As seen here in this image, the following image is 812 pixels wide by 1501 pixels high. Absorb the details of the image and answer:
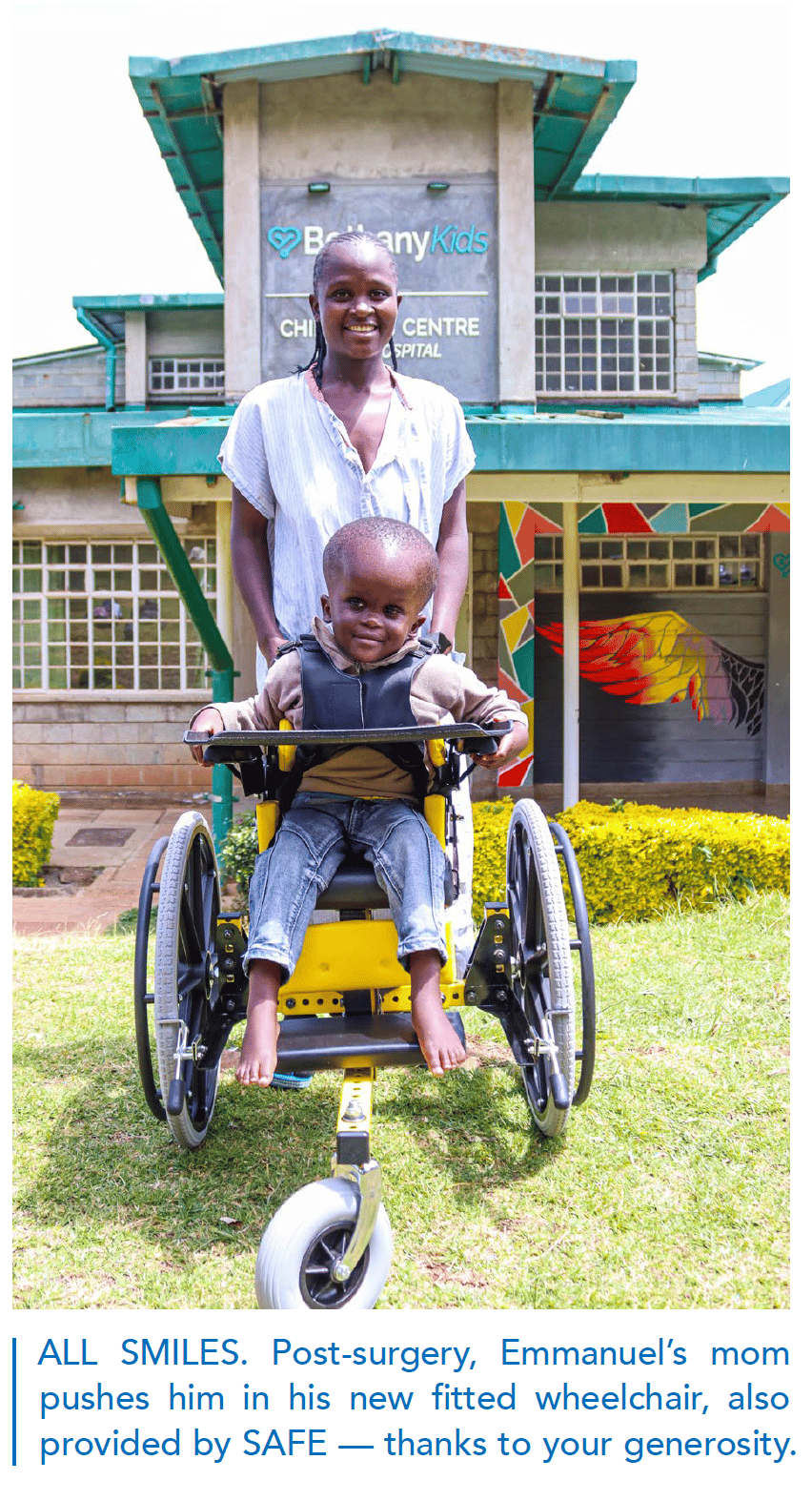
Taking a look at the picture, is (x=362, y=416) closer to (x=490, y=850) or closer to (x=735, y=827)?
(x=490, y=850)

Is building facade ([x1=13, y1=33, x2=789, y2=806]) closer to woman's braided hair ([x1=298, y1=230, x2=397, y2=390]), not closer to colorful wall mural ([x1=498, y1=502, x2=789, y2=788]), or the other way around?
colorful wall mural ([x1=498, y1=502, x2=789, y2=788])

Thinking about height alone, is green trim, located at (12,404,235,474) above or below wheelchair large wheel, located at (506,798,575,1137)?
above

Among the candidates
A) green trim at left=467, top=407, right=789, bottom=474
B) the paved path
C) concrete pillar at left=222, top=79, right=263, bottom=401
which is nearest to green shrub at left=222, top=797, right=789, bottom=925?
the paved path

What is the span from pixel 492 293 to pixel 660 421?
2.45 meters

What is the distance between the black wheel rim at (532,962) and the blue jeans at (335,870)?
1.39 feet

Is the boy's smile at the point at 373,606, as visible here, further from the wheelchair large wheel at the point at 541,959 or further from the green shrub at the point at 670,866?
the green shrub at the point at 670,866

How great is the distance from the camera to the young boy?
2342 mm

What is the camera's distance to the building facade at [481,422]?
21.3 ft

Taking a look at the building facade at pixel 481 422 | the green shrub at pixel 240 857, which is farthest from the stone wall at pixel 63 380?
the green shrub at pixel 240 857

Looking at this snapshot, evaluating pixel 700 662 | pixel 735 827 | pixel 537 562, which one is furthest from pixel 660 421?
pixel 700 662

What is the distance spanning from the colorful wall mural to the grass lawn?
17.5ft

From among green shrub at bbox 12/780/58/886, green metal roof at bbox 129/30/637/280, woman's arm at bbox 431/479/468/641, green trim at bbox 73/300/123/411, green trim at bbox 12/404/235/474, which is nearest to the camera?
woman's arm at bbox 431/479/468/641

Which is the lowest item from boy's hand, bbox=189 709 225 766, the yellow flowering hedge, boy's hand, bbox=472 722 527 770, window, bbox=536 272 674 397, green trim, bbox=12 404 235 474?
the yellow flowering hedge

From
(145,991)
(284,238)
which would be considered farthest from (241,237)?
(145,991)
